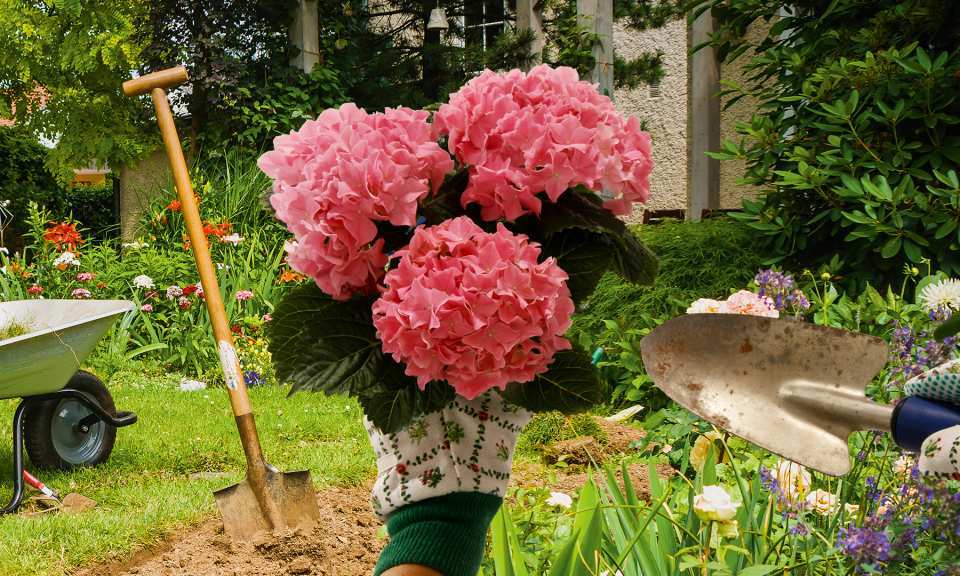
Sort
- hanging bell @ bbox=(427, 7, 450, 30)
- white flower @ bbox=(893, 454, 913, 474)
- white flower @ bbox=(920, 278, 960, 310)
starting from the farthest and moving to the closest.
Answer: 1. hanging bell @ bbox=(427, 7, 450, 30)
2. white flower @ bbox=(920, 278, 960, 310)
3. white flower @ bbox=(893, 454, 913, 474)

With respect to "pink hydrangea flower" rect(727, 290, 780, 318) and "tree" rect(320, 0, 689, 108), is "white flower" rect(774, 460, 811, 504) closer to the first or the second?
"pink hydrangea flower" rect(727, 290, 780, 318)

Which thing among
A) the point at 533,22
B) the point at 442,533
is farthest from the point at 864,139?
the point at 533,22

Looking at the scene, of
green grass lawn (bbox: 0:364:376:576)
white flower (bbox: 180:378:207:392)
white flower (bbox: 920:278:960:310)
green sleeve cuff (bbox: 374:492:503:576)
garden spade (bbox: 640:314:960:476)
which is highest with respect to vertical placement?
garden spade (bbox: 640:314:960:476)

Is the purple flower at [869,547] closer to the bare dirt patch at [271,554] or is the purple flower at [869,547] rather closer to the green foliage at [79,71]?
the bare dirt patch at [271,554]

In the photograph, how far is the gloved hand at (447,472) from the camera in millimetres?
952

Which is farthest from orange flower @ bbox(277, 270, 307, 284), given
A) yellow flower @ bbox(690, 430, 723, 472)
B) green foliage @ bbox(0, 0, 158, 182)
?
Result: yellow flower @ bbox(690, 430, 723, 472)

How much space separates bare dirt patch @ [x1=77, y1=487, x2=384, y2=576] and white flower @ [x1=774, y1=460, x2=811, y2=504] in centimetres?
127

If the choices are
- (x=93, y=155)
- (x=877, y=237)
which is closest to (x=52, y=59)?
(x=93, y=155)

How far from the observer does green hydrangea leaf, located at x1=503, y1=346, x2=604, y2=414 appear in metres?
0.91

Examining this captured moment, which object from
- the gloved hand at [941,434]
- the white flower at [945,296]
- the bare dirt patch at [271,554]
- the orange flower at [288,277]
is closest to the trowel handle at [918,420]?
the gloved hand at [941,434]

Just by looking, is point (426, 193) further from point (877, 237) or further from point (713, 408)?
point (877, 237)

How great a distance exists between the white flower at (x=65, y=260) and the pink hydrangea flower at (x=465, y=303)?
5.24 m

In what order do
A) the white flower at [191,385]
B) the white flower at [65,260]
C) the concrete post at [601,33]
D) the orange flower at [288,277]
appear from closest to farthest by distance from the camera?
the white flower at [191,385] → the white flower at [65,260] → the orange flower at [288,277] → the concrete post at [601,33]

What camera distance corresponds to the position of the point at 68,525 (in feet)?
9.14
